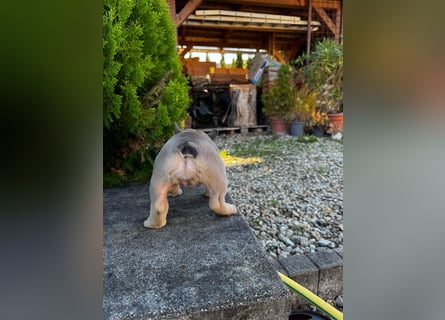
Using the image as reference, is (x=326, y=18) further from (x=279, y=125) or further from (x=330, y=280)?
(x=330, y=280)

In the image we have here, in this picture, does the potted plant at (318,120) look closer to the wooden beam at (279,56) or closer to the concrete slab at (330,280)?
the wooden beam at (279,56)

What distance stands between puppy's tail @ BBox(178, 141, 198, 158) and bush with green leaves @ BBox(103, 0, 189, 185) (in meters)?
0.66

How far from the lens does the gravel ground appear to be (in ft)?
6.02

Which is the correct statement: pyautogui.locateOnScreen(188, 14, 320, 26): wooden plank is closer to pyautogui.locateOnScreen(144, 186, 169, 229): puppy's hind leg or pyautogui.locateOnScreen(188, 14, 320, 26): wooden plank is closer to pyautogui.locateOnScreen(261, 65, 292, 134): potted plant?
pyautogui.locateOnScreen(261, 65, 292, 134): potted plant

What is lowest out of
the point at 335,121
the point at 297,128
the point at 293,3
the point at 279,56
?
the point at 297,128

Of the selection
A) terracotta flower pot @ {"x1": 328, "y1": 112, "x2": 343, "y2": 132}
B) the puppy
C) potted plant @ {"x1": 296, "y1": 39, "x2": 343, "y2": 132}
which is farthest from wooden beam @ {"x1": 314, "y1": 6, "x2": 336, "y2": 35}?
the puppy

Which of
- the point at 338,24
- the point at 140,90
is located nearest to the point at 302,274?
the point at 140,90

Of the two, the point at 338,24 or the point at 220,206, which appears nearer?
the point at 220,206

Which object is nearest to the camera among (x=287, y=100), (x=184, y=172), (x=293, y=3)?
(x=184, y=172)

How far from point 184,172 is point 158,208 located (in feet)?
0.68

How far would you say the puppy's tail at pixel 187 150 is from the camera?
1351 millimetres

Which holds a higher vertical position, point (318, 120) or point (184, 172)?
point (318, 120)

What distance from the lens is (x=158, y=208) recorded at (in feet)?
4.59
